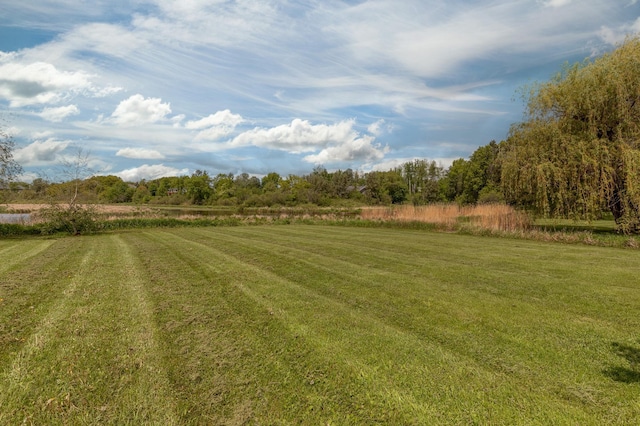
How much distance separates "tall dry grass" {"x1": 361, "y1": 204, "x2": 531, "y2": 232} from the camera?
53.1 ft

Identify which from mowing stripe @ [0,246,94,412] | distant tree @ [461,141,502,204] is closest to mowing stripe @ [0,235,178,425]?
mowing stripe @ [0,246,94,412]

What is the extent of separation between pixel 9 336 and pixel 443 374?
4858mm

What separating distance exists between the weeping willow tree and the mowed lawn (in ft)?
26.4

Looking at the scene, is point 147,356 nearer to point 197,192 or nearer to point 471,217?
point 471,217

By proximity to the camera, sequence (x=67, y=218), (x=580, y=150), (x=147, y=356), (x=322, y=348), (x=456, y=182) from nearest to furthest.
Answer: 1. (x=147, y=356)
2. (x=322, y=348)
3. (x=580, y=150)
4. (x=67, y=218)
5. (x=456, y=182)

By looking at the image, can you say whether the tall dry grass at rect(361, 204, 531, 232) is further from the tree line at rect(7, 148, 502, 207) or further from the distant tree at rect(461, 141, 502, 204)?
the distant tree at rect(461, 141, 502, 204)

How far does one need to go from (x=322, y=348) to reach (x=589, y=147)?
15.4 meters

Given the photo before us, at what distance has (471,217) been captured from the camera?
19.3 metres

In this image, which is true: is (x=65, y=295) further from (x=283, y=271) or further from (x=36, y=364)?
(x=283, y=271)

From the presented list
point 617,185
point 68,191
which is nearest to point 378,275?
point 617,185

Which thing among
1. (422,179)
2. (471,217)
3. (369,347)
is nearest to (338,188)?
(422,179)

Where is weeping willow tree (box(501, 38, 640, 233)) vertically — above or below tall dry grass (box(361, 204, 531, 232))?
above

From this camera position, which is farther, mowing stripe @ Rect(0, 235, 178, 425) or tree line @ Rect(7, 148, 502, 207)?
tree line @ Rect(7, 148, 502, 207)

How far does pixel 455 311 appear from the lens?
4656 mm
